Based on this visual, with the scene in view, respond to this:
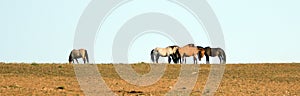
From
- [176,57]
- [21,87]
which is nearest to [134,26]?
[21,87]

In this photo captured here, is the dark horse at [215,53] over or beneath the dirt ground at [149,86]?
over

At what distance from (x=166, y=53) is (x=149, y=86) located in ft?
93.4

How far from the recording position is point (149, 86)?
3462 cm

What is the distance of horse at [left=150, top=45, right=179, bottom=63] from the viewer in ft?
200

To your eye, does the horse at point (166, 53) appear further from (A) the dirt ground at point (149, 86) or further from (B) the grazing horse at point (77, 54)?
(A) the dirt ground at point (149, 86)

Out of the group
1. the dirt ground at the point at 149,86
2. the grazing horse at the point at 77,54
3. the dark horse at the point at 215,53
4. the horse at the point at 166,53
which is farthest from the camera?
the dark horse at the point at 215,53

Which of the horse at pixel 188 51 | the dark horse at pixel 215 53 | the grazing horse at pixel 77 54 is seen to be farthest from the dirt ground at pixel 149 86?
the dark horse at pixel 215 53

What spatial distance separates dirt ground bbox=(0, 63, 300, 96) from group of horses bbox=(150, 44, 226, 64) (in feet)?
38.1

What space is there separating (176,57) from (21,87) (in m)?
30.0

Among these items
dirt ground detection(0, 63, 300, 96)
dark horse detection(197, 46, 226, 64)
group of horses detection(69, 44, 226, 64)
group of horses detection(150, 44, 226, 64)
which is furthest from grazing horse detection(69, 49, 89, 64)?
dirt ground detection(0, 63, 300, 96)

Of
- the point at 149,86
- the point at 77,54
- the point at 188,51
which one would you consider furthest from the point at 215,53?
the point at 149,86

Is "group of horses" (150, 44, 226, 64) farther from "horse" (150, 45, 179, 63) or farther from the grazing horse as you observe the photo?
the grazing horse

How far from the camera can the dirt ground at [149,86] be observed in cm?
3075

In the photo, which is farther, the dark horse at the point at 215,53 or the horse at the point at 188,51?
the dark horse at the point at 215,53
